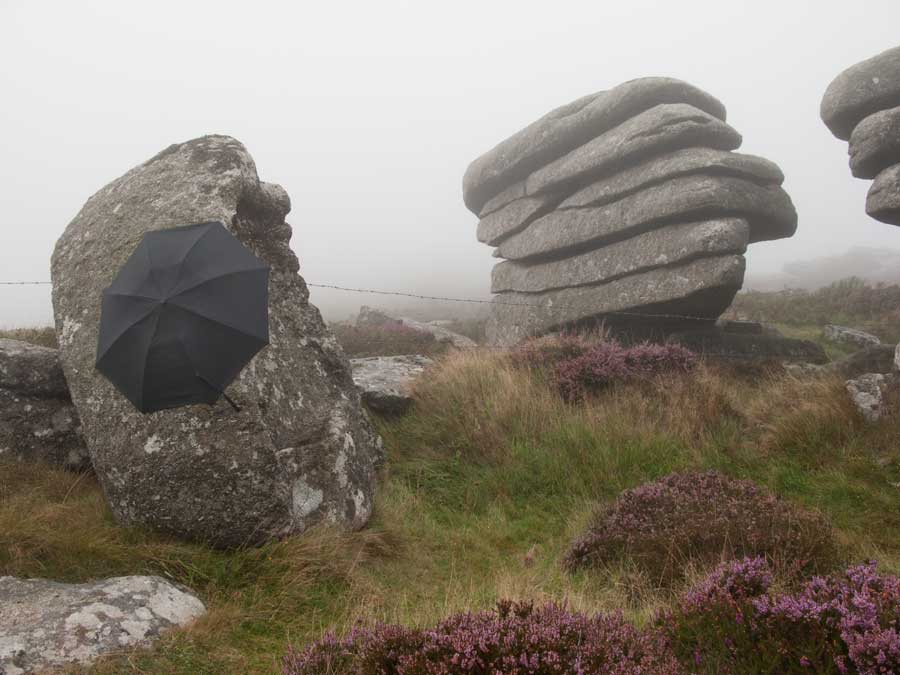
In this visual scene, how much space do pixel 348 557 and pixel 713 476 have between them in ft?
11.8

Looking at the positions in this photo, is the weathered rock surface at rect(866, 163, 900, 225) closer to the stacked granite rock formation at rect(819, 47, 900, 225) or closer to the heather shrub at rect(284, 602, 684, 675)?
the stacked granite rock formation at rect(819, 47, 900, 225)

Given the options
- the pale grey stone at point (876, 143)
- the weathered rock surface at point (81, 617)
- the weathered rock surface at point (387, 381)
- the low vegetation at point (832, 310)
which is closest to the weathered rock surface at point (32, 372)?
the weathered rock surface at point (81, 617)

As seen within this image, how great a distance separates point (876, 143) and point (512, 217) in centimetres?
911

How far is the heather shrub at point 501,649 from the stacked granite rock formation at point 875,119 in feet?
38.3

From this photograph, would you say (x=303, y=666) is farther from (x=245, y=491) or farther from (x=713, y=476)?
(x=713, y=476)

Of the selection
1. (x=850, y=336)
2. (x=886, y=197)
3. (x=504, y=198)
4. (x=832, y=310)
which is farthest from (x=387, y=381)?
(x=832, y=310)

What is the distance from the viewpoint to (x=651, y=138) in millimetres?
14898

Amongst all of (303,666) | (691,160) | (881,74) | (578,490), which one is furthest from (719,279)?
(303,666)

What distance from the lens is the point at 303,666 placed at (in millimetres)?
3422

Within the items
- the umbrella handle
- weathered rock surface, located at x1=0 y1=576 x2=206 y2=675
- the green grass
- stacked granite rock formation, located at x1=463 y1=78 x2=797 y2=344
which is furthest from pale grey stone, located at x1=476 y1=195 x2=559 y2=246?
weathered rock surface, located at x1=0 y1=576 x2=206 y2=675

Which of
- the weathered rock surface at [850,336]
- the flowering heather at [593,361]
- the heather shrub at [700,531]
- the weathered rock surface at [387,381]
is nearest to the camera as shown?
the heather shrub at [700,531]

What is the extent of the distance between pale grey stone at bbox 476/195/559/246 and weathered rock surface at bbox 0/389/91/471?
44.5 ft

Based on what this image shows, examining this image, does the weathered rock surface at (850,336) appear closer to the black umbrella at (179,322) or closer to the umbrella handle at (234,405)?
the umbrella handle at (234,405)

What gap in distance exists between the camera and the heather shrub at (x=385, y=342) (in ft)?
47.5
